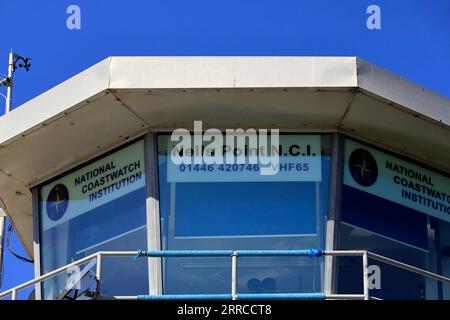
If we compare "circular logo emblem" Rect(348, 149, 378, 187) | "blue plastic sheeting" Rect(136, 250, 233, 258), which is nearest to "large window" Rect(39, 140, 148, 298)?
"blue plastic sheeting" Rect(136, 250, 233, 258)

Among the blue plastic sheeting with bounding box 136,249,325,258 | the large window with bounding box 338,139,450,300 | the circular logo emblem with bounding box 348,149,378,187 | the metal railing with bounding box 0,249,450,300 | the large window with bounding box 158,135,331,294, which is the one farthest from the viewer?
the circular logo emblem with bounding box 348,149,378,187

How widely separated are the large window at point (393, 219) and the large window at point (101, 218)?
2329mm

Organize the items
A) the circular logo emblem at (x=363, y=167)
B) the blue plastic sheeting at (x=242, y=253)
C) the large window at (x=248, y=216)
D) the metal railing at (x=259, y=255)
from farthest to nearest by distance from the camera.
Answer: the circular logo emblem at (x=363, y=167)
the large window at (x=248, y=216)
the blue plastic sheeting at (x=242, y=253)
the metal railing at (x=259, y=255)

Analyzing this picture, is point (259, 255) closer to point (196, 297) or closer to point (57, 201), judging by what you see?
point (196, 297)

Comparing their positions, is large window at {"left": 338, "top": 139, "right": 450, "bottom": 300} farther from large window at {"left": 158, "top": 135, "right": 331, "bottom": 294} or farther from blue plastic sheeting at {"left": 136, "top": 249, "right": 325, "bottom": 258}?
blue plastic sheeting at {"left": 136, "top": 249, "right": 325, "bottom": 258}

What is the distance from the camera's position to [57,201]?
1253 centimetres

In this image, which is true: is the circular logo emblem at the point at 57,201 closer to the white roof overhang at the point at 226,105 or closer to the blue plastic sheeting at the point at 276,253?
the white roof overhang at the point at 226,105

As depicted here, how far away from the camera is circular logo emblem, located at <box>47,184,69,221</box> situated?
1242 cm

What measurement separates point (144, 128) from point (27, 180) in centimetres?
195

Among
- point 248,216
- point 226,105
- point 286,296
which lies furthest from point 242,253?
point 226,105

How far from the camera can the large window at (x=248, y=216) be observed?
1087 centimetres

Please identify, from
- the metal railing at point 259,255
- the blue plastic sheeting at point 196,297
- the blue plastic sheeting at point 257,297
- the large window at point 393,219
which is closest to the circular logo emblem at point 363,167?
the large window at point 393,219

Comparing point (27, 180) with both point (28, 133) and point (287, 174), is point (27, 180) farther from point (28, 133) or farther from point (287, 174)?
point (287, 174)
